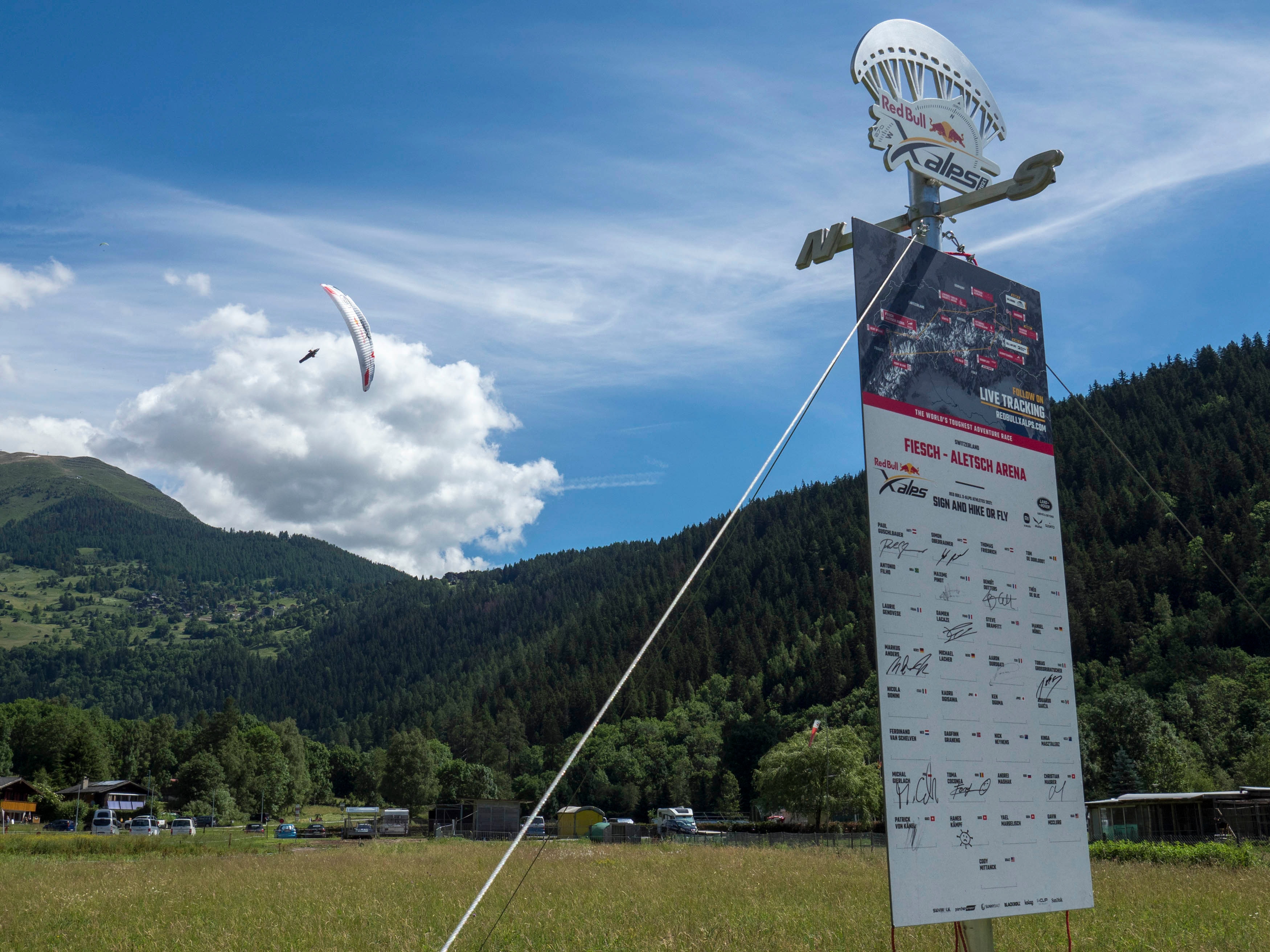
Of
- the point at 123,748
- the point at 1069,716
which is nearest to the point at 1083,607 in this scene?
the point at 1069,716

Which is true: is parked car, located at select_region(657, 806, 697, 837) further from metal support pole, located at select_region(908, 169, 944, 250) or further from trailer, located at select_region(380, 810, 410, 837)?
metal support pole, located at select_region(908, 169, 944, 250)

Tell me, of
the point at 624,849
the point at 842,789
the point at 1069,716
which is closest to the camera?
the point at 1069,716

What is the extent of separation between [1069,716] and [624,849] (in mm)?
32548

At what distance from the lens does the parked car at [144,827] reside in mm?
56231

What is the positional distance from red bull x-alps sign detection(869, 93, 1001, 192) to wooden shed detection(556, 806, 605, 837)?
57.6 meters

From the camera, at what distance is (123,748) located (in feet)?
418

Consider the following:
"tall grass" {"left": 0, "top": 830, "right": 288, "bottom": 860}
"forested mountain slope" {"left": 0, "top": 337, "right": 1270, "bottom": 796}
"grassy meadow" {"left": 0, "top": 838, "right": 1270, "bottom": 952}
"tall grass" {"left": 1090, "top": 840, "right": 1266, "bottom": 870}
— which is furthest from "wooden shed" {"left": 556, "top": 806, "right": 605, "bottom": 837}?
"tall grass" {"left": 1090, "top": 840, "right": 1266, "bottom": 870}

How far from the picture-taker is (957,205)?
29.6ft

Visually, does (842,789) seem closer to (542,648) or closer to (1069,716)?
(1069,716)

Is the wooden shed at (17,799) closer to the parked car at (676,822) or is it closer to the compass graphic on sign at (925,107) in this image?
the parked car at (676,822)
